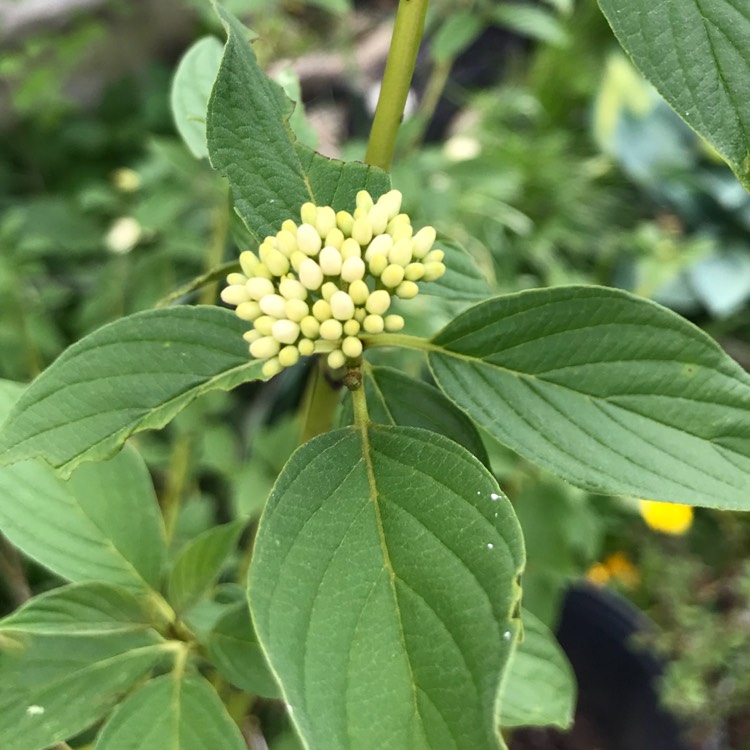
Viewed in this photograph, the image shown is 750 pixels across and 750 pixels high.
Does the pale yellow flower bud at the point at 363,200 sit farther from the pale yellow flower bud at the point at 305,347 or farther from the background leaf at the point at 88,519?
the background leaf at the point at 88,519

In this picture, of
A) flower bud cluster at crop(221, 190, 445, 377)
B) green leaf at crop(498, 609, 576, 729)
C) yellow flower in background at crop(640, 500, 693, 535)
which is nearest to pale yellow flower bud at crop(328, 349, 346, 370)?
flower bud cluster at crop(221, 190, 445, 377)

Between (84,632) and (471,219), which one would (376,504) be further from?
(471,219)

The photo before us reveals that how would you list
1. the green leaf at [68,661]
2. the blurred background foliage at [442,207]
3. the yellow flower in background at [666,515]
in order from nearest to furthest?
the green leaf at [68,661], the blurred background foliage at [442,207], the yellow flower in background at [666,515]

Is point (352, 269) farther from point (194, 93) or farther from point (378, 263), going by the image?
point (194, 93)

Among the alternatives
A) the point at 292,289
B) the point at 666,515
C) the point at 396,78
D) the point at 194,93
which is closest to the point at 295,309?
the point at 292,289

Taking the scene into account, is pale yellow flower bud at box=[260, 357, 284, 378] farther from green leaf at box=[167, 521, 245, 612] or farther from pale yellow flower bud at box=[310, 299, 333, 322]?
green leaf at box=[167, 521, 245, 612]

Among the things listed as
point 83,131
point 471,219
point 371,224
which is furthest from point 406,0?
point 83,131

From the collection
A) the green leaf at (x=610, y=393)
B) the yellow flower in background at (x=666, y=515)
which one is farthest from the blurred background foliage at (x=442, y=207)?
the green leaf at (x=610, y=393)
